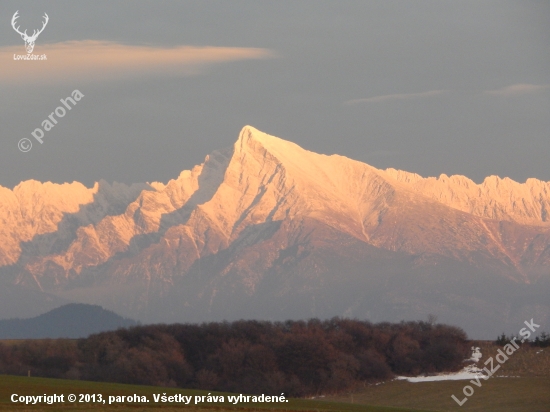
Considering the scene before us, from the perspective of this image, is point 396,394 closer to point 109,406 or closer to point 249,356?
point 249,356

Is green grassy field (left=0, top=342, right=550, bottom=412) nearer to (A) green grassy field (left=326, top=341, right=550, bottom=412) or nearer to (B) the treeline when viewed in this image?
(A) green grassy field (left=326, top=341, right=550, bottom=412)

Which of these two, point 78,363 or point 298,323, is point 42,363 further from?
point 298,323

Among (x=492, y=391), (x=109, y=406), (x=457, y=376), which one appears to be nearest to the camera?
(x=109, y=406)

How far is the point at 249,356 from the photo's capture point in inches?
4771

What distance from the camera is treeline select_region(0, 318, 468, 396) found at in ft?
374

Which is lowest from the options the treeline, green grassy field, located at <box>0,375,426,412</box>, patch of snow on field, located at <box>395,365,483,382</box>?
green grassy field, located at <box>0,375,426,412</box>

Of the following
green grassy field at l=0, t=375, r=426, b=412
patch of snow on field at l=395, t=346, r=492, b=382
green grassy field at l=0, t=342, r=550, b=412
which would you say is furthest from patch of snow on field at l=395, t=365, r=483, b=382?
green grassy field at l=0, t=375, r=426, b=412

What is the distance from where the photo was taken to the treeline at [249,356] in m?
114

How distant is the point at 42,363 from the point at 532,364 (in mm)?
50505

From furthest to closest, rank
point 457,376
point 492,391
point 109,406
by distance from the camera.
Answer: point 457,376, point 492,391, point 109,406
